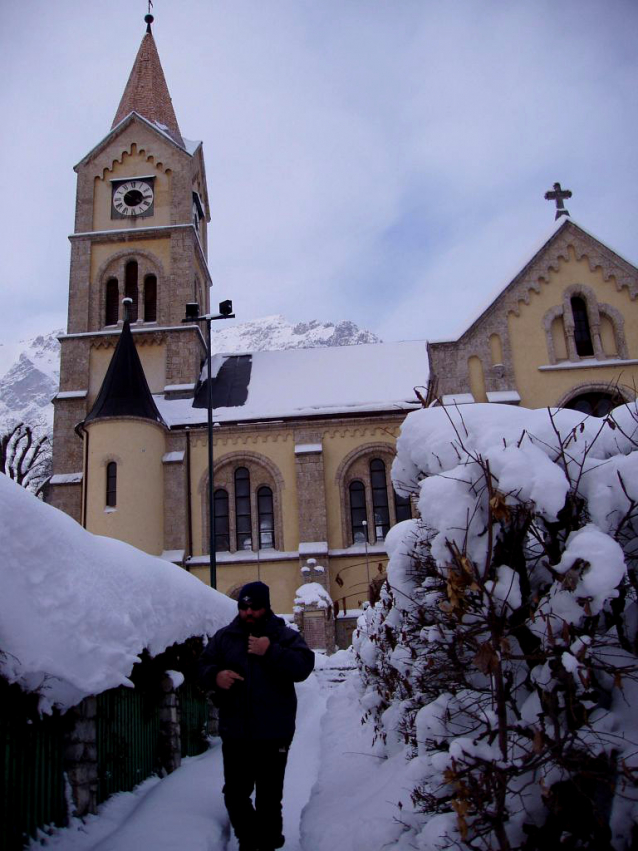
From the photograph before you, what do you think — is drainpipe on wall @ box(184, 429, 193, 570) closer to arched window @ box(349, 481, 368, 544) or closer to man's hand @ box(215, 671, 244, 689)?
arched window @ box(349, 481, 368, 544)

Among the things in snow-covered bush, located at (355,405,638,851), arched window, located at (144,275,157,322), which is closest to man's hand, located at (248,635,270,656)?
snow-covered bush, located at (355,405,638,851)

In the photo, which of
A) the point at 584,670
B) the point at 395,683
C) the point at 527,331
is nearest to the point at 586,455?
the point at 584,670

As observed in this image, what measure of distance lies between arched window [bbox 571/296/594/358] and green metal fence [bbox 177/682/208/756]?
18.4 m

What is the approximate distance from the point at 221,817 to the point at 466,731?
2382 mm

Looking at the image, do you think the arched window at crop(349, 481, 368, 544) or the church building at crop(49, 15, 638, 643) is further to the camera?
the arched window at crop(349, 481, 368, 544)

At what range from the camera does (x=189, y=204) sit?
31844 mm

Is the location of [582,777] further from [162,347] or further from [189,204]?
[189,204]

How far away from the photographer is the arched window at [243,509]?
2627cm

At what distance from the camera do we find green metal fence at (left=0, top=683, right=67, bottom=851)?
13.1 ft

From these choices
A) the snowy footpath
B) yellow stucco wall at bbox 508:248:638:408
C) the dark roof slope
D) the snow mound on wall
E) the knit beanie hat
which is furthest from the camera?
the dark roof slope

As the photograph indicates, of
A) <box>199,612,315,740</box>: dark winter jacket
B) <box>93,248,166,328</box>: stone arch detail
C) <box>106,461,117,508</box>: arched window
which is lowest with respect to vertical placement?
<box>199,612,315,740</box>: dark winter jacket

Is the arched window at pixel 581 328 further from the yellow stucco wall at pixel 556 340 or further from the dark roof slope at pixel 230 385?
the dark roof slope at pixel 230 385

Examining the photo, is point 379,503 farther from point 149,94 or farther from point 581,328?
point 149,94

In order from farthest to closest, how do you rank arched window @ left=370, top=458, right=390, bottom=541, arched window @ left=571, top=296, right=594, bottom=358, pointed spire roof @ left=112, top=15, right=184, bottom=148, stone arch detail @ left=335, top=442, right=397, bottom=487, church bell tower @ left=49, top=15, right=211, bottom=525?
pointed spire roof @ left=112, top=15, right=184, bottom=148, church bell tower @ left=49, top=15, right=211, bottom=525, stone arch detail @ left=335, top=442, right=397, bottom=487, arched window @ left=370, top=458, right=390, bottom=541, arched window @ left=571, top=296, right=594, bottom=358
